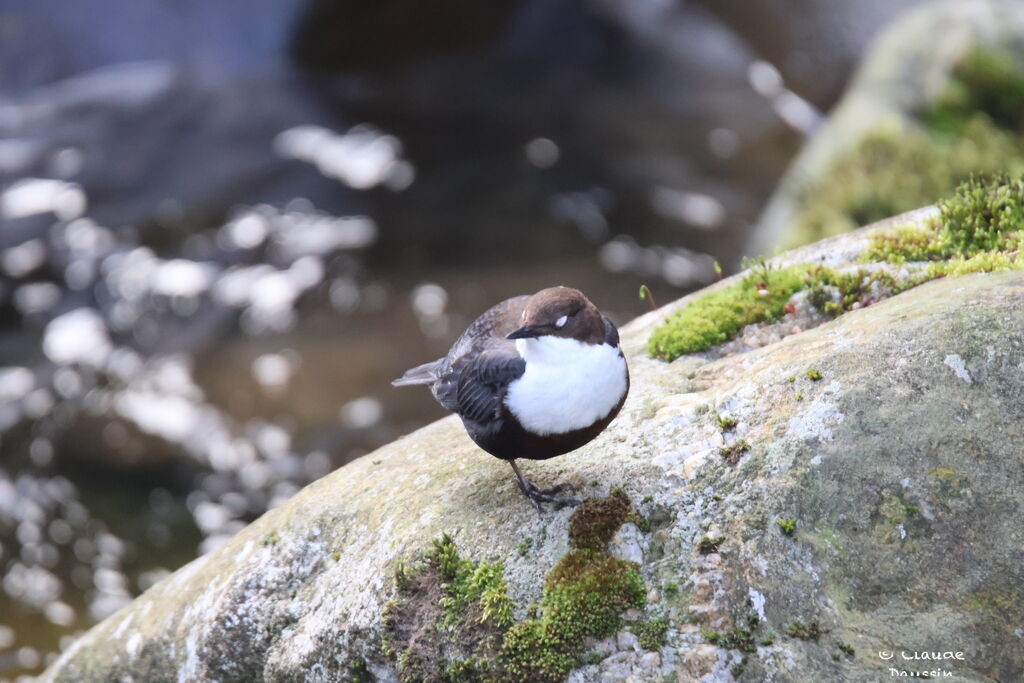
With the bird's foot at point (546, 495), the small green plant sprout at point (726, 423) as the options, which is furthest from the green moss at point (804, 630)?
the bird's foot at point (546, 495)

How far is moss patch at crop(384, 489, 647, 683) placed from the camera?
3158 millimetres

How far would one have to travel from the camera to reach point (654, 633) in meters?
3.06

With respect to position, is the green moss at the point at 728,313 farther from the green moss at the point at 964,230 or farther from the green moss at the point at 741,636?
the green moss at the point at 741,636

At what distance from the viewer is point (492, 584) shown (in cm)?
339

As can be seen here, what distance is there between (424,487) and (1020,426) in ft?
8.15

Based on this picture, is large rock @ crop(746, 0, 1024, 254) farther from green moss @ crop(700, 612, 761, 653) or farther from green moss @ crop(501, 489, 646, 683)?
green moss @ crop(700, 612, 761, 653)

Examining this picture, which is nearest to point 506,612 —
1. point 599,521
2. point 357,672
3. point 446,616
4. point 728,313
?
point 446,616

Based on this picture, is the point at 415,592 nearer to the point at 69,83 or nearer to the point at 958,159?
the point at 958,159

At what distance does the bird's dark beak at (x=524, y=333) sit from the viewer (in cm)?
338

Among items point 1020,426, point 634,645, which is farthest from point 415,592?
point 1020,426

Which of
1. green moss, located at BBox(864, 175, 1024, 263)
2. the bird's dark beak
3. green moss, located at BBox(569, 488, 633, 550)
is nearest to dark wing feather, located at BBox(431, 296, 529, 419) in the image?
the bird's dark beak

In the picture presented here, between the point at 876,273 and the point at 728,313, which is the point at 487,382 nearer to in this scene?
the point at 728,313

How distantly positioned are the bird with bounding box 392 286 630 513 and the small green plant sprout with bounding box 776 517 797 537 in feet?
2.58

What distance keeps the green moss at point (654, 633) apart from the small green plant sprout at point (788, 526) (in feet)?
1.77
